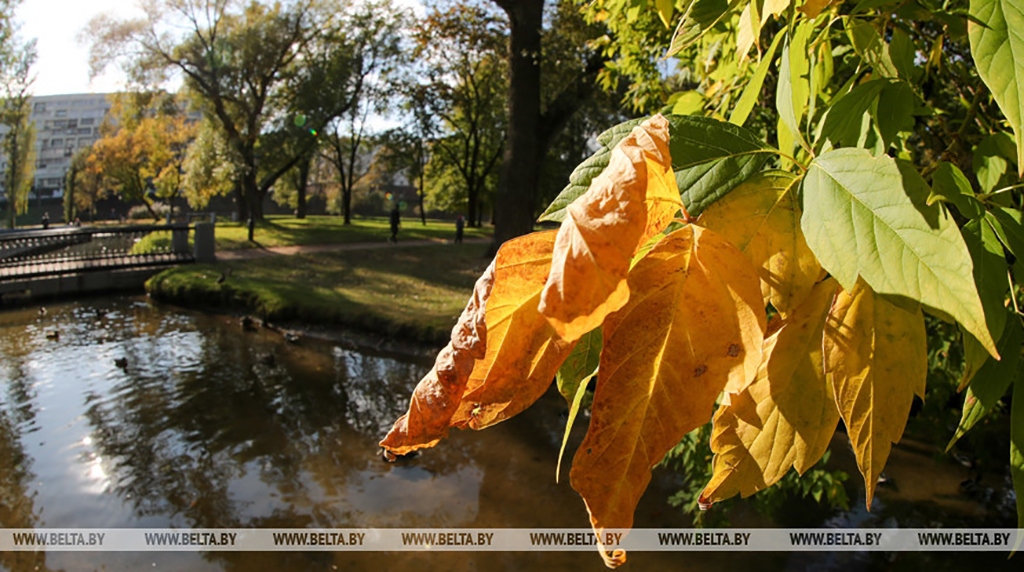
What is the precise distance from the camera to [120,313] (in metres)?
13.9

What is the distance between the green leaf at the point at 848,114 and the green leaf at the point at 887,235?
248 mm

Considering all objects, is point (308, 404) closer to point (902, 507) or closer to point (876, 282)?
point (902, 507)

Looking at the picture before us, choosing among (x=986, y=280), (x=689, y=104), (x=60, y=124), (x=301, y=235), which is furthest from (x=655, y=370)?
(x=60, y=124)

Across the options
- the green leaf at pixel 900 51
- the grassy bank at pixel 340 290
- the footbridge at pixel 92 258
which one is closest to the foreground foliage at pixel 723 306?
the green leaf at pixel 900 51

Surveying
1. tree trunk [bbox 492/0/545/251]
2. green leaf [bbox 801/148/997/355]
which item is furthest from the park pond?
tree trunk [bbox 492/0/545/251]

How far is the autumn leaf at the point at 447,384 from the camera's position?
0.41 meters

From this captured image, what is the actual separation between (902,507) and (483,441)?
4.52 meters

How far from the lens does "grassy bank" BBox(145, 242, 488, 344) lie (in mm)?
11906

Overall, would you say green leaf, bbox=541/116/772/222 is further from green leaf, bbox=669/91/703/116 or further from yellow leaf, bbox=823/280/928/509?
green leaf, bbox=669/91/703/116

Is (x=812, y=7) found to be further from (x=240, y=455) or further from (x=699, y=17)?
(x=240, y=455)

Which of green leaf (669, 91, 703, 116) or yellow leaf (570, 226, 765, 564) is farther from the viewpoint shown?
green leaf (669, 91, 703, 116)

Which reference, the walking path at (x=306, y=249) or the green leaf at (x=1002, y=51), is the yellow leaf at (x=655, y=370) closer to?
the green leaf at (x=1002, y=51)

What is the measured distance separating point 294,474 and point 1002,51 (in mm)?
7184

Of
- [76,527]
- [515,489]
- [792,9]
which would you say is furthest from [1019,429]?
[76,527]
